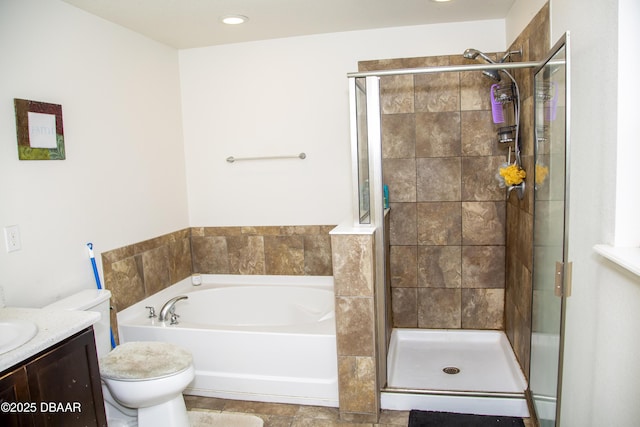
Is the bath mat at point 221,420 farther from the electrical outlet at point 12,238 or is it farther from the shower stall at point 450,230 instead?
the electrical outlet at point 12,238

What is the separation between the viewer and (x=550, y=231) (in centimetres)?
196

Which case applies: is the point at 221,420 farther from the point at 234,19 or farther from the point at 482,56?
the point at 482,56

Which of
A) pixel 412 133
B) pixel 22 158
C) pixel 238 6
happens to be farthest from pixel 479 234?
pixel 22 158

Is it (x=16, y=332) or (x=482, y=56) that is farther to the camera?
(x=482, y=56)

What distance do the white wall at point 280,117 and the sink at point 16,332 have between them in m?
1.98

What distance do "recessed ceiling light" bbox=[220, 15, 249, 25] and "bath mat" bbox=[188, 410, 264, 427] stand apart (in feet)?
7.75

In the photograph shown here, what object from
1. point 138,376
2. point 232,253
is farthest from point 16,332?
point 232,253

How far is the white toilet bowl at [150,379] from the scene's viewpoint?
213 centimetres

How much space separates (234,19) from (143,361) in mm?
2058

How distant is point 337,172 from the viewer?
341 cm

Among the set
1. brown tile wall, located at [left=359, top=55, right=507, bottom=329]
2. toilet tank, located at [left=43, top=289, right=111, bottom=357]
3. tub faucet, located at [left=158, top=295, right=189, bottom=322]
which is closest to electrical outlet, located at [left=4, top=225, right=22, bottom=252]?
toilet tank, located at [left=43, top=289, right=111, bottom=357]

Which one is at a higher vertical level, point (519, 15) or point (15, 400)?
point (519, 15)

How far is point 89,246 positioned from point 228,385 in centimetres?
115

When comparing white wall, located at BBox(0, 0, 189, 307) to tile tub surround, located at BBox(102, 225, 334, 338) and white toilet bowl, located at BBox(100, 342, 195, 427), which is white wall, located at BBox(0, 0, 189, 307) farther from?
white toilet bowl, located at BBox(100, 342, 195, 427)
